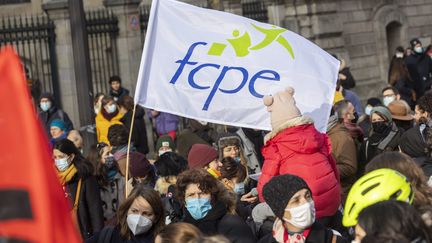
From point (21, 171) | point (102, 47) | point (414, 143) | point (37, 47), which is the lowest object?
point (414, 143)

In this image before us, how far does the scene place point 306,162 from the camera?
7465 mm

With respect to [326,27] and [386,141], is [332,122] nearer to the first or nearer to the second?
[386,141]

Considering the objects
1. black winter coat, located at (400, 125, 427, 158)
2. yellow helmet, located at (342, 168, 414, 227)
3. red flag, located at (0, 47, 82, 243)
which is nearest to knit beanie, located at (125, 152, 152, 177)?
black winter coat, located at (400, 125, 427, 158)

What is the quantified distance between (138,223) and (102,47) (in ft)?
51.4

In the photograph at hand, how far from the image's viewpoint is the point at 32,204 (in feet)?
12.6

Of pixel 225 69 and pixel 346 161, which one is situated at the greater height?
pixel 225 69

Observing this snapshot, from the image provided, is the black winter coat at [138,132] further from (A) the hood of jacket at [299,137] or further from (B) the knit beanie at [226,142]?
(A) the hood of jacket at [299,137]

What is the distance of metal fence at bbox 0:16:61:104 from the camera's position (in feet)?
69.3

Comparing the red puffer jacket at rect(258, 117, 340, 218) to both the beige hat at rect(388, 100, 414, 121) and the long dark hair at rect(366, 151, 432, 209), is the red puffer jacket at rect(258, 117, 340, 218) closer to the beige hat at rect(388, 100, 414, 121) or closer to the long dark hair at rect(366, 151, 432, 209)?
the long dark hair at rect(366, 151, 432, 209)

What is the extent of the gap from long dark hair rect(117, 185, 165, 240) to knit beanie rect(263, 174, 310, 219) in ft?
3.45

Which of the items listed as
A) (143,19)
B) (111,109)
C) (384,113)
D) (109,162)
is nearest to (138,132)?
(111,109)

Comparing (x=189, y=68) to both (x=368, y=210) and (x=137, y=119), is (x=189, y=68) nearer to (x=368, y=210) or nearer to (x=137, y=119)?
(x=368, y=210)

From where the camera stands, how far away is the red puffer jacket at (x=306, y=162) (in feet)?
24.3

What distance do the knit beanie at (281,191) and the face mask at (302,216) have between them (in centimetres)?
6
